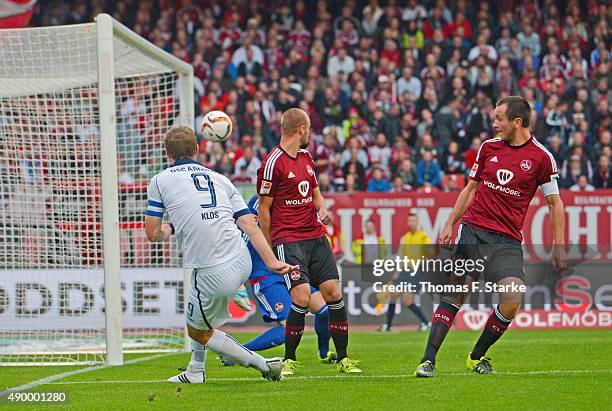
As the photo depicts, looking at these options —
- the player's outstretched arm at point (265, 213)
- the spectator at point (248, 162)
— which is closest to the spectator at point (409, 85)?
the spectator at point (248, 162)

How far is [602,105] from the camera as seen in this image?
70.8 ft

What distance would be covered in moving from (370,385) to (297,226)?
1749 millimetres

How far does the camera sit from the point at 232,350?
8211 millimetres

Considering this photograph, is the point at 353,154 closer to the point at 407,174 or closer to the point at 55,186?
the point at 407,174

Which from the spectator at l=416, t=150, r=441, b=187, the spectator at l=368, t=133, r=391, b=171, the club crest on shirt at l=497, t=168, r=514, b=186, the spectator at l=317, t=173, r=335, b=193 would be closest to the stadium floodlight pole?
the club crest on shirt at l=497, t=168, r=514, b=186

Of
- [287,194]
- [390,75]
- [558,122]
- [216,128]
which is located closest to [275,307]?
[287,194]

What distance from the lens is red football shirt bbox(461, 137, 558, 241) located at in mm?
8859

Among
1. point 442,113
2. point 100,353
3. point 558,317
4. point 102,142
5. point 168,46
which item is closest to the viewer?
point 102,142

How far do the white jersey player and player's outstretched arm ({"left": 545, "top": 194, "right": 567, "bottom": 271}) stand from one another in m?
2.46

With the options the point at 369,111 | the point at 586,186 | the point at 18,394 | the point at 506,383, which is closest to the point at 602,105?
the point at 586,186

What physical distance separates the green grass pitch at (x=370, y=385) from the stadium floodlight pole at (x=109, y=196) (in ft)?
1.58

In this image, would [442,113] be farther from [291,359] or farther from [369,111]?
[291,359]

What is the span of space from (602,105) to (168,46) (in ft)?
32.2

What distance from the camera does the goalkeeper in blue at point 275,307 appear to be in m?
10.7
